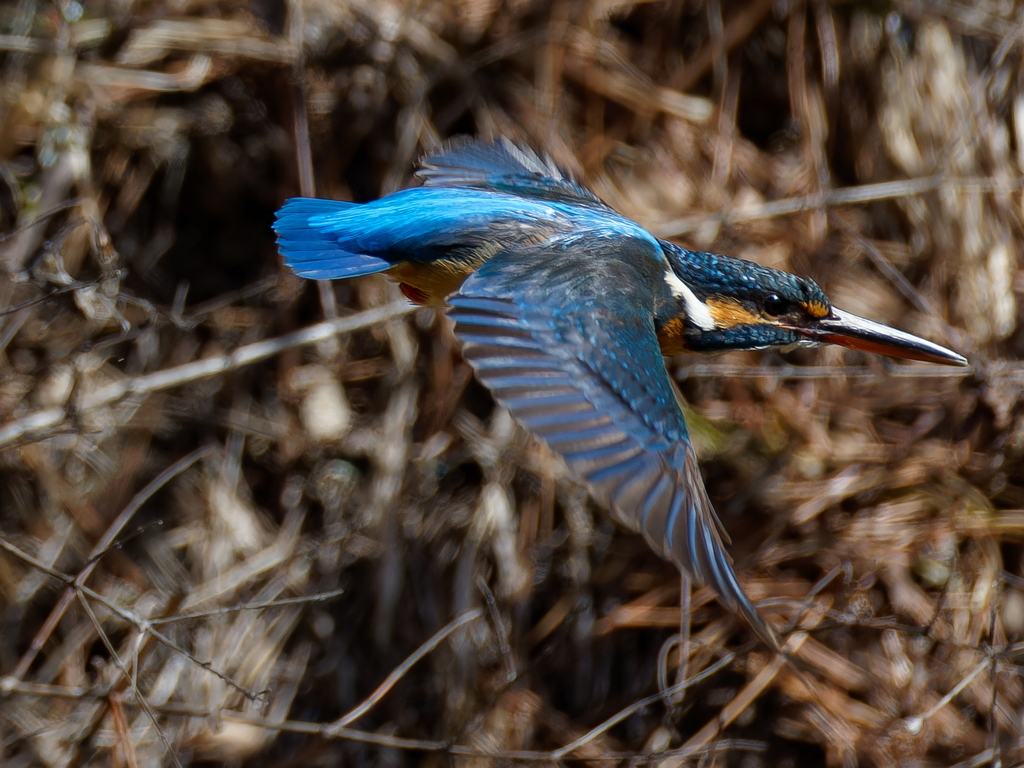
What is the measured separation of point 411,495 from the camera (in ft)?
8.95

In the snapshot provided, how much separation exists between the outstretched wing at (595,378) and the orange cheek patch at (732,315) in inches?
7.7

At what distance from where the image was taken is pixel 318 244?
2150 millimetres

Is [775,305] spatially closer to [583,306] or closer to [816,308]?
[816,308]

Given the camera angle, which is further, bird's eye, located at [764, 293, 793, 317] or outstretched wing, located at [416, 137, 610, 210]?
outstretched wing, located at [416, 137, 610, 210]

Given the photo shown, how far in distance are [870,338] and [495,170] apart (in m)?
0.91

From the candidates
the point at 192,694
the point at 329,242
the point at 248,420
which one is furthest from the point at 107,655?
the point at 329,242

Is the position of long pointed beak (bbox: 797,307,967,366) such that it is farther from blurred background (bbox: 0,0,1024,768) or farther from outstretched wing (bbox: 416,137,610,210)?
outstretched wing (bbox: 416,137,610,210)

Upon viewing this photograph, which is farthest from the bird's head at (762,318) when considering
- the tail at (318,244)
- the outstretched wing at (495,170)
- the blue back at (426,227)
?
the tail at (318,244)

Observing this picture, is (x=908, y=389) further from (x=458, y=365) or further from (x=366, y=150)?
(x=366, y=150)

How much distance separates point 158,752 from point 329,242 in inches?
52.5

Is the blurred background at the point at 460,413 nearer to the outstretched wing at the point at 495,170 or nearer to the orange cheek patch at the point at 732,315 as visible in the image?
the outstretched wing at the point at 495,170

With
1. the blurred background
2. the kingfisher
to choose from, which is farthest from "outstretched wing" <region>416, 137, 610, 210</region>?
the blurred background

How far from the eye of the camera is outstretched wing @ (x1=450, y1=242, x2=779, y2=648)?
1.59 metres

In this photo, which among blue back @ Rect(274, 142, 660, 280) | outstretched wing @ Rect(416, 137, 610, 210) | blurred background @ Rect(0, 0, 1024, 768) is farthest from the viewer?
blurred background @ Rect(0, 0, 1024, 768)
